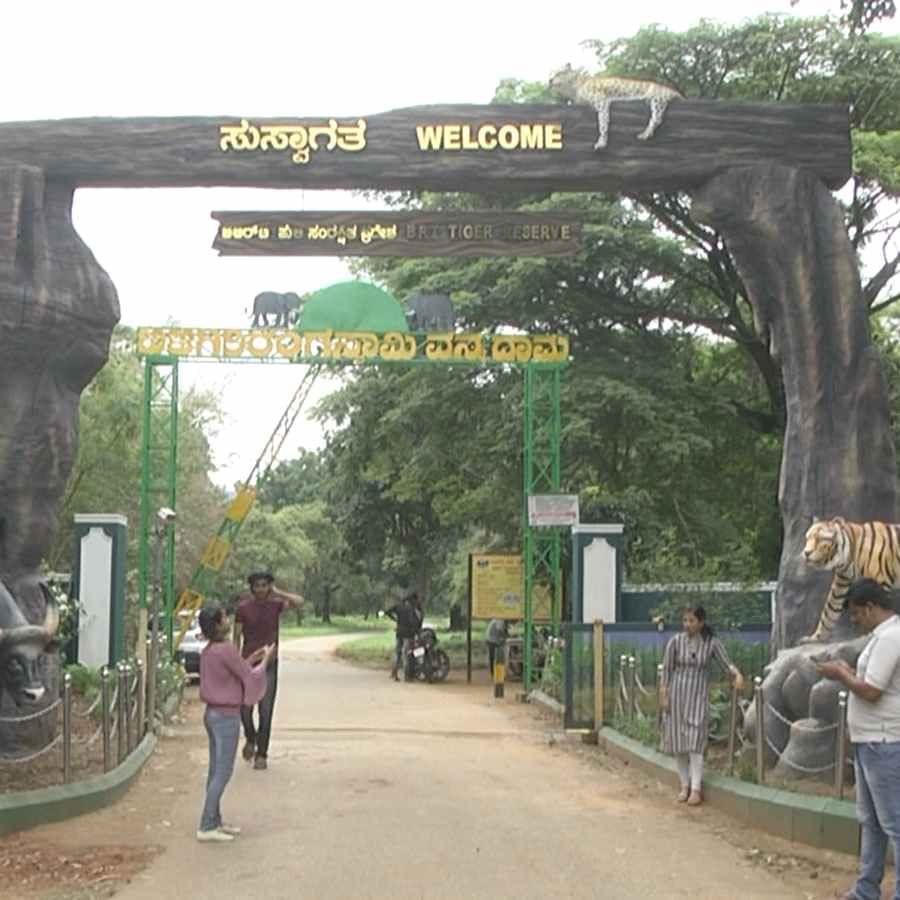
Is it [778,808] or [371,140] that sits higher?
[371,140]

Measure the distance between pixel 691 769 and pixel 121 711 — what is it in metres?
4.65

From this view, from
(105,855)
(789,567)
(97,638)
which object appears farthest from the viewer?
(97,638)

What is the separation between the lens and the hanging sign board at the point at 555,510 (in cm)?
1948

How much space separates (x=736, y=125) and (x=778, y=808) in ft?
19.0

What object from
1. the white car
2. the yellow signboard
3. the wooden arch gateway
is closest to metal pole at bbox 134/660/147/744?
the wooden arch gateway

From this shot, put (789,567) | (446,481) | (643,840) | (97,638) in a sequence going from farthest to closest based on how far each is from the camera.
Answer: (446,481)
(97,638)
(789,567)
(643,840)

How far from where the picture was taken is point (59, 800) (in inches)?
368

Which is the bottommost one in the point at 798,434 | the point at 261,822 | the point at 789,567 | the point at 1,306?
the point at 261,822

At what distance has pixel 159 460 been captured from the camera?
91.4ft

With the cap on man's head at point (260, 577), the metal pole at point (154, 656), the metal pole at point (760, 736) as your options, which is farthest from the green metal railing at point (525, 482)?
the metal pole at point (760, 736)

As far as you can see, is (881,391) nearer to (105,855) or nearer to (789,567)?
(789,567)

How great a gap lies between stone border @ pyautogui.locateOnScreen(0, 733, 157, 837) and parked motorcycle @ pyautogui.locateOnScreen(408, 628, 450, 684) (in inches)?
574

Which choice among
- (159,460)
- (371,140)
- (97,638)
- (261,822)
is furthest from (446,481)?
(261,822)

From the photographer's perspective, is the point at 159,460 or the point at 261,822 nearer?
the point at 261,822
